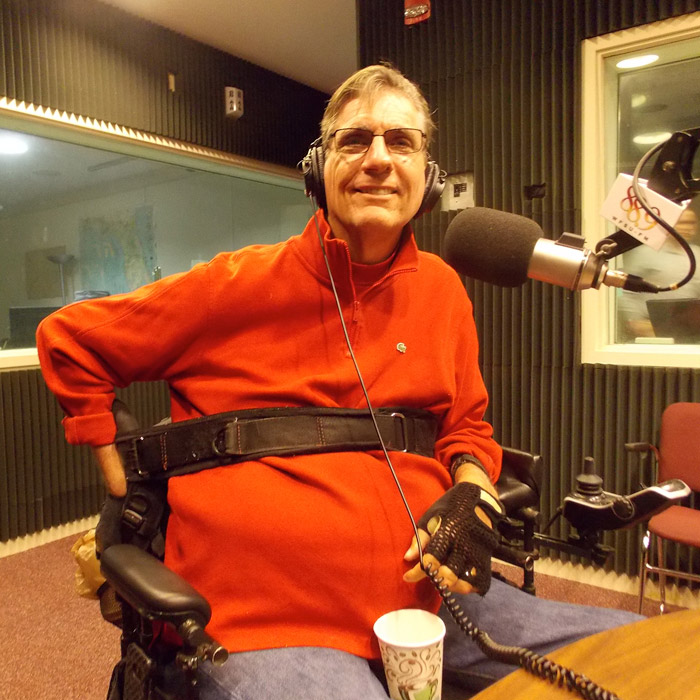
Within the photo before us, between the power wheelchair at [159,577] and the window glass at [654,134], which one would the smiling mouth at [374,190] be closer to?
the power wheelchair at [159,577]

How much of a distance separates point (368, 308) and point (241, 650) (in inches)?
28.5

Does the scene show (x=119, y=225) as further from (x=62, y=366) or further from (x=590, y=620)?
(x=590, y=620)

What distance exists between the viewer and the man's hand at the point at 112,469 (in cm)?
114

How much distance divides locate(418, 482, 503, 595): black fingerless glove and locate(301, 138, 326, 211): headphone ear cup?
71 cm

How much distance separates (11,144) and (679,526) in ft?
13.0

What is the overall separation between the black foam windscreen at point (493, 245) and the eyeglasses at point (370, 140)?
0.33 metres

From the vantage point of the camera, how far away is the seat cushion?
86.4 inches

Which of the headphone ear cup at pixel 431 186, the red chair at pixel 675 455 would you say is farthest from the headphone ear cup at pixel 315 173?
the red chair at pixel 675 455

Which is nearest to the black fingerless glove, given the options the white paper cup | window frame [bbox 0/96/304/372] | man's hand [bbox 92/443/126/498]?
the white paper cup

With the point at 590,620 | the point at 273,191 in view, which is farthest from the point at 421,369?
the point at 273,191

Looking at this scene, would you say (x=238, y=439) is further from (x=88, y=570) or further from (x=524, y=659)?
(x=524, y=659)

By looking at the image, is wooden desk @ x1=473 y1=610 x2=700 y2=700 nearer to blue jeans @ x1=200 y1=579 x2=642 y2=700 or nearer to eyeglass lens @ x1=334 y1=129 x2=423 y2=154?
blue jeans @ x1=200 y1=579 x2=642 y2=700

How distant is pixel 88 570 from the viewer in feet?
3.85

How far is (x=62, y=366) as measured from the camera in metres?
1.14
